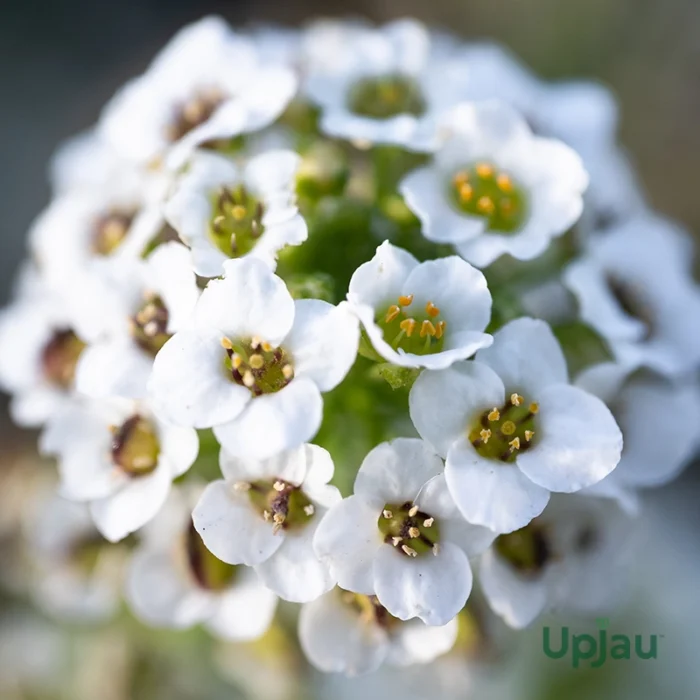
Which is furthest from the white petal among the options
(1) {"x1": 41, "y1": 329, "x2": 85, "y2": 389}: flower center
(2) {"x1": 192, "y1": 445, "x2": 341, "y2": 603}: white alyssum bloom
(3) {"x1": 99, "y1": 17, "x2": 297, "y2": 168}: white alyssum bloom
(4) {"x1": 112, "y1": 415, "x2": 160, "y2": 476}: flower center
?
(1) {"x1": 41, "y1": 329, "x2": 85, "y2": 389}: flower center

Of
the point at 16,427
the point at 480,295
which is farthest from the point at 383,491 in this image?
the point at 16,427

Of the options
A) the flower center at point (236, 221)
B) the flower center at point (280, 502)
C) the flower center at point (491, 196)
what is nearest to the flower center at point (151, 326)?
the flower center at point (236, 221)

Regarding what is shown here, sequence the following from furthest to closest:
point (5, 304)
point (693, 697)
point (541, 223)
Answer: point (5, 304) < point (693, 697) < point (541, 223)

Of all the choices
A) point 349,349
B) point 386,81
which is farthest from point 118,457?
point 386,81

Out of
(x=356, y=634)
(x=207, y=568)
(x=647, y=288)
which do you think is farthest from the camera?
(x=647, y=288)

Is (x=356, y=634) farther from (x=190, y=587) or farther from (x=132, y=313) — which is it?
(x=132, y=313)

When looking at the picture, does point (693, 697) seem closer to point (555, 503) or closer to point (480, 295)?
point (555, 503)
